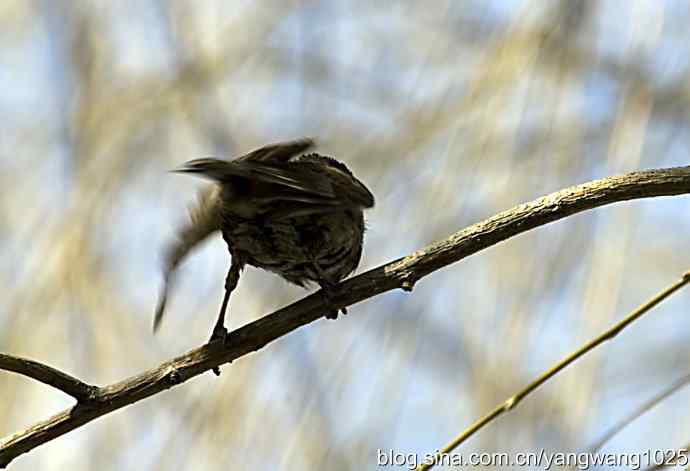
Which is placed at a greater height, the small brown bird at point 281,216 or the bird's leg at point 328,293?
the small brown bird at point 281,216

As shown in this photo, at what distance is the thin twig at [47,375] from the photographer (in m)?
0.82

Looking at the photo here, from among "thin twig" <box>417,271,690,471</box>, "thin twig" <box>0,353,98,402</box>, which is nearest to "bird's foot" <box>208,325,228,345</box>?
"thin twig" <box>0,353,98,402</box>

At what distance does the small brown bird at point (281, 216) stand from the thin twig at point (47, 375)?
0.15 metres

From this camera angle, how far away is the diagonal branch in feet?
2.82

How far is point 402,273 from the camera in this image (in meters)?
0.91

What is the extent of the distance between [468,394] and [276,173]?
611 mm

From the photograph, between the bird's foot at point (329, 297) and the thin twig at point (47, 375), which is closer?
the thin twig at point (47, 375)

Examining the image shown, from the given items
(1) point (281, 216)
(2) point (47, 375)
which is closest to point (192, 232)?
(1) point (281, 216)

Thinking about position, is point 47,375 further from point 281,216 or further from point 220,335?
point 281,216

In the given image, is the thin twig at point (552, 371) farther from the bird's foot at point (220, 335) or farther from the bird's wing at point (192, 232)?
the bird's wing at point (192, 232)

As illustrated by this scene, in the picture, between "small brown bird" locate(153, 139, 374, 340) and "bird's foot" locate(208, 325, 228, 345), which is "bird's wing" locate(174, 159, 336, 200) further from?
"bird's foot" locate(208, 325, 228, 345)

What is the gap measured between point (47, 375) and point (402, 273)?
0.31 m

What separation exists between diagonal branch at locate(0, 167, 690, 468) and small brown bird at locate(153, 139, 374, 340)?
0.19ft

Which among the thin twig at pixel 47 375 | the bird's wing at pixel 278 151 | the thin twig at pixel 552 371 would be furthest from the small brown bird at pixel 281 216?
the thin twig at pixel 552 371
